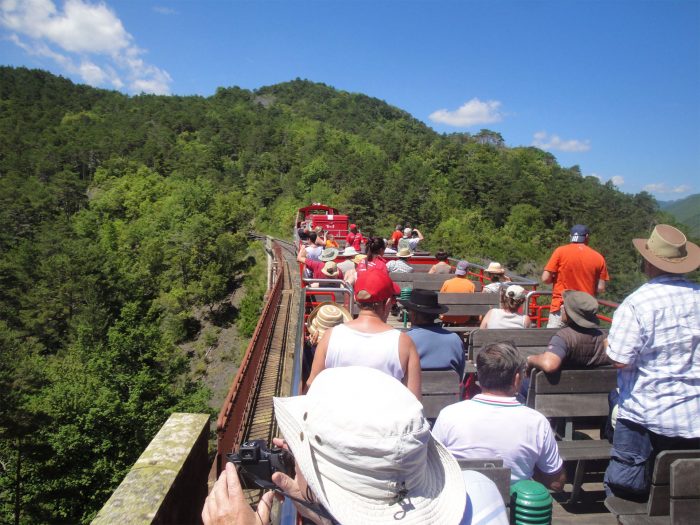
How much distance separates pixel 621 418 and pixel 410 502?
2.06 meters

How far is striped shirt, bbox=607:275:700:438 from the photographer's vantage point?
2654 millimetres

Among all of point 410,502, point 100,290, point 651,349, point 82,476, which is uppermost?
point 651,349

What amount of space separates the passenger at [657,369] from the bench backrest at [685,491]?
463mm

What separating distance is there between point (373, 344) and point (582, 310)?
1.74 metres

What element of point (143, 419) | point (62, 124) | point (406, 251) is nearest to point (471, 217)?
point (143, 419)

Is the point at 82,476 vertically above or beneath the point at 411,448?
beneath

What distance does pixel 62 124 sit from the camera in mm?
130375

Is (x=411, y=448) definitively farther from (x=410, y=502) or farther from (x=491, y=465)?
(x=491, y=465)

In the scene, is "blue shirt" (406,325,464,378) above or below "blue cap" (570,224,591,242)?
below

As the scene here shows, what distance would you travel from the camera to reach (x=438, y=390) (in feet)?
11.8

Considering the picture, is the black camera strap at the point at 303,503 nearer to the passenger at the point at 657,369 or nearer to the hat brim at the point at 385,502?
the hat brim at the point at 385,502

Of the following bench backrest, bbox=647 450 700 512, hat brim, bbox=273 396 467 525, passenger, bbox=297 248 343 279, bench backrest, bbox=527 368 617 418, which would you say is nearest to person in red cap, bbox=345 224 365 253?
passenger, bbox=297 248 343 279

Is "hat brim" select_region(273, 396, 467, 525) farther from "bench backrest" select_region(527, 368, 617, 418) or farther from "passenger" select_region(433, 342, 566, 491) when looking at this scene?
"bench backrest" select_region(527, 368, 617, 418)

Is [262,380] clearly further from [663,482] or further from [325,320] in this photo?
[663,482]
